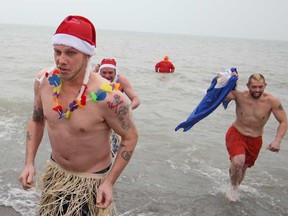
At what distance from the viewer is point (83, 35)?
2348mm

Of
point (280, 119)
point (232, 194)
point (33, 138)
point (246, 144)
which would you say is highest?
point (33, 138)

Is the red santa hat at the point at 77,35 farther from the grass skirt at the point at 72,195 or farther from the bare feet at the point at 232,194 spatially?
the bare feet at the point at 232,194

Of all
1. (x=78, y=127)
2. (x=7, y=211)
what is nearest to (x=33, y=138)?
(x=78, y=127)

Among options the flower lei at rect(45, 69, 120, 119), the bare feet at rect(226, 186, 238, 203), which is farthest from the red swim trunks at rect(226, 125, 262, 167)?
the flower lei at rect(45, 69, 120, 119)

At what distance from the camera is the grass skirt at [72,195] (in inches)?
101

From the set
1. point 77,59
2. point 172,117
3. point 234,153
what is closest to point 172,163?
point 234,153

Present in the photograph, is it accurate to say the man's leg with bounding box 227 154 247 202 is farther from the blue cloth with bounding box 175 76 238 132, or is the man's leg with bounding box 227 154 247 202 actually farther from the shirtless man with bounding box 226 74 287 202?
the blue cloth with bounding box 175 76 238 132

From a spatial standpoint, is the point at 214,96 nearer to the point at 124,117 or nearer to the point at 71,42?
the point at 124,117

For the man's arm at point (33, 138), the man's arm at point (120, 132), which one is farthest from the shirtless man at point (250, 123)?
the man's arm at point (33, 138)

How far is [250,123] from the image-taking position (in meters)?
5.52

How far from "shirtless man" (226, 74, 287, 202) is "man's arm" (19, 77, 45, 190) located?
3221mm

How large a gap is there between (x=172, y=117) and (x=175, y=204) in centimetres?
549

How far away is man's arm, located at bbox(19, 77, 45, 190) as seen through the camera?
2.56 meters

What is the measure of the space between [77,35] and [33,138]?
0.90 m
